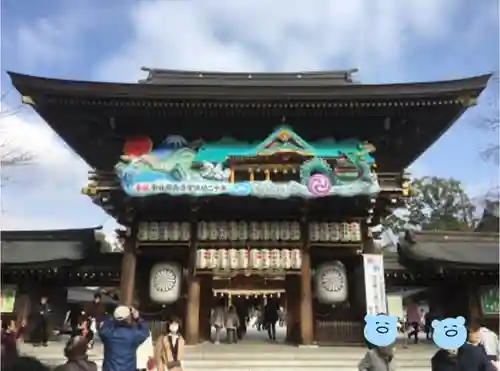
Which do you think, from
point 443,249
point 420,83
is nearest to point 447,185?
point 443,249

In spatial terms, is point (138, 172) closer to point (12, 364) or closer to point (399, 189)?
point (399, 189)

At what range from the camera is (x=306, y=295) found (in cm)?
1476

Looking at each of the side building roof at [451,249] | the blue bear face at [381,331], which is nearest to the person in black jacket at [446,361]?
the blue bear face at [381,331]

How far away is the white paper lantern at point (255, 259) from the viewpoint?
1487cm

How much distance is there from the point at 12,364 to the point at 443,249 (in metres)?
16.5

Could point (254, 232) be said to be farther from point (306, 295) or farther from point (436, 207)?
point (436, 207)

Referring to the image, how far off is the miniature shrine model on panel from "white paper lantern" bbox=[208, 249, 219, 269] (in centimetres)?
4

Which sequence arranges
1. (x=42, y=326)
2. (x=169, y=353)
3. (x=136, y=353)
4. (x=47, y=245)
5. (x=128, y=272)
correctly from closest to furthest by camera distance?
1. (x=136, y=353)
2. (x=169, y=353)
3. (x=42, y=326)
4. (x=128, y=272)
5. (x=47, y=245)

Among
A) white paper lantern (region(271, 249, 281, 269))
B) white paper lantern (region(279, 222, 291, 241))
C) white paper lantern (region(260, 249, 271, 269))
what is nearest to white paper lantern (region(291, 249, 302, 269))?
white paper lantern (region(271, 249, 281, 269))

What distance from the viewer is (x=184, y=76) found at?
20672mm

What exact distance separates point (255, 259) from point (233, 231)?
1.05 meters

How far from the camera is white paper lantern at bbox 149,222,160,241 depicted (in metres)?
15.4

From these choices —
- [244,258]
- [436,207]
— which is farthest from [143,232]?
[436,207]

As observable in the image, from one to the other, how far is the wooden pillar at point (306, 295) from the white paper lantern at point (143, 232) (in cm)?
456
